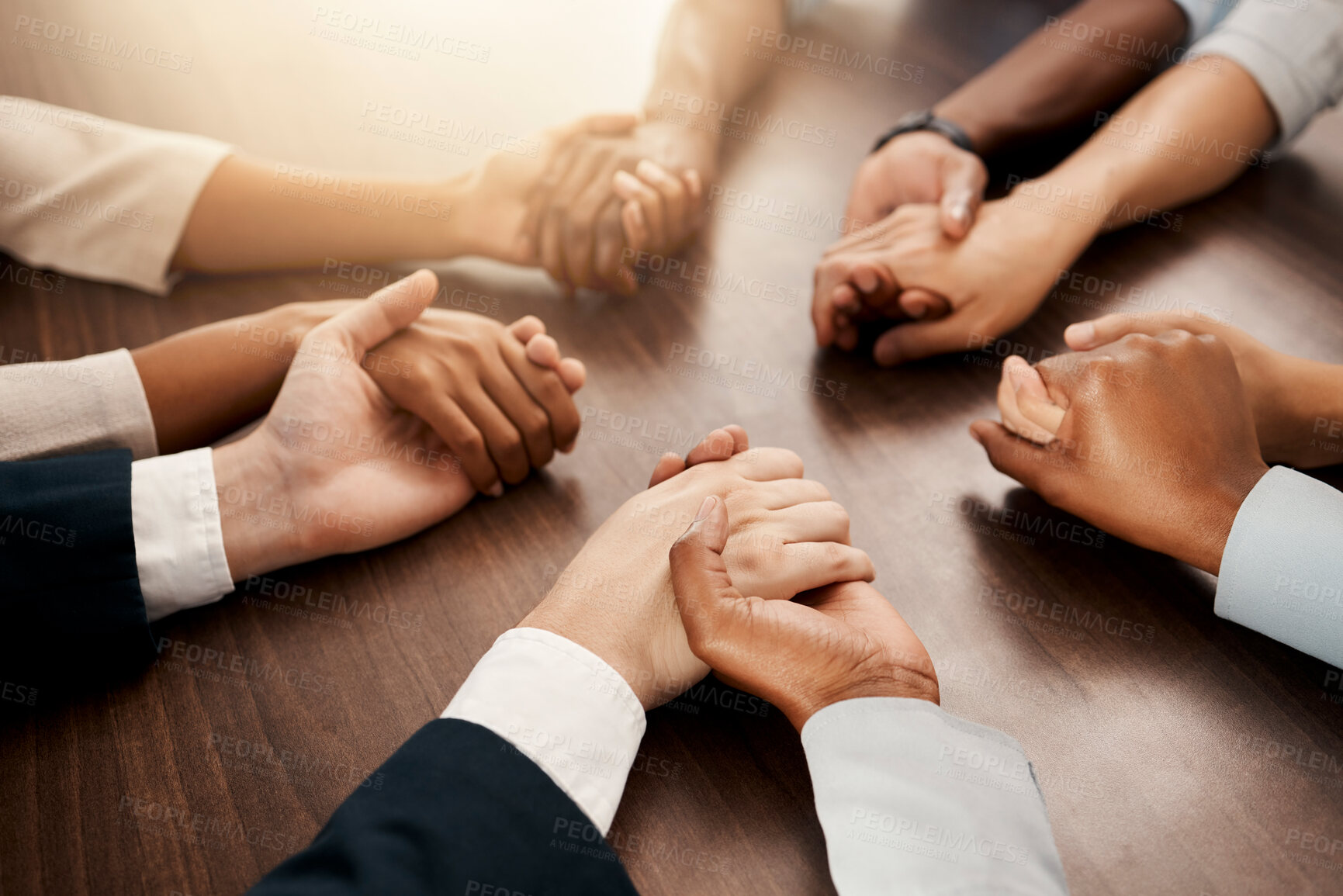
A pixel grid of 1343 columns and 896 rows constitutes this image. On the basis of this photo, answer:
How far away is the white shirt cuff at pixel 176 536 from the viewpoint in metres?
0.66

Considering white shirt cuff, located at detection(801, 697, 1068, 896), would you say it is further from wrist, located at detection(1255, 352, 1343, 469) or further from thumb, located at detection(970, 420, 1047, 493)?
wrist, located at detection(1255, 352, 1343, 469)

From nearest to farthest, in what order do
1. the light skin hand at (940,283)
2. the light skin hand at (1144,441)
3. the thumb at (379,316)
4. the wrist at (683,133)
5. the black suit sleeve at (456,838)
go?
→ the black suit sleeve at (456,838)
the light skin hand at (1144,441)
the thumb at (379,316)
the light skin hand at (940,283)
the wrist at (683,133)

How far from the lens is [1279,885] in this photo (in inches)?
21.1

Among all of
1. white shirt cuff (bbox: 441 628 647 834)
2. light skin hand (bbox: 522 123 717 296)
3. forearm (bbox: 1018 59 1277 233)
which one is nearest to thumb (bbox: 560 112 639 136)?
light skin hand (bbox: 522 123 717 296)

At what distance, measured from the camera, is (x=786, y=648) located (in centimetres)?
58

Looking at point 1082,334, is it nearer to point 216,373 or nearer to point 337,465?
point 337,465

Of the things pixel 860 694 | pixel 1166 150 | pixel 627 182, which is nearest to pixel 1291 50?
pixel 1166 150

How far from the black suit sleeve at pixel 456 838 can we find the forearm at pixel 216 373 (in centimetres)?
44

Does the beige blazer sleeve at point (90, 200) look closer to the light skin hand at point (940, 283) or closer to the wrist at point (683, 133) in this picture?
the wrist at point (683, 133)

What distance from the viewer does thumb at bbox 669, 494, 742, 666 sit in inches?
23.2

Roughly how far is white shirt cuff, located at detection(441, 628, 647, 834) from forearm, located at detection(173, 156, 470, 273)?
60cm

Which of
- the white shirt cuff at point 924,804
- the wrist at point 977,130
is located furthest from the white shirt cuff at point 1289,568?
the wrist at point 977,130

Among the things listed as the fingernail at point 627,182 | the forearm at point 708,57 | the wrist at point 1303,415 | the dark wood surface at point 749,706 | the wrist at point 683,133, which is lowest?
the dark wood surface at point 749,706

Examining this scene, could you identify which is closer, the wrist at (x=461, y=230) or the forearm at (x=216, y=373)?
the forearm at (x=216, y=373)
